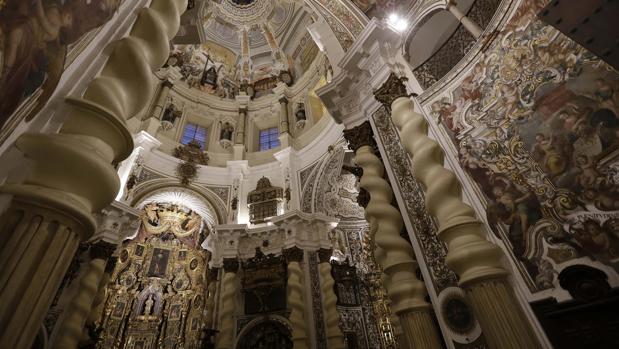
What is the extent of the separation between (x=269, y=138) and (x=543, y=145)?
11.1 meters

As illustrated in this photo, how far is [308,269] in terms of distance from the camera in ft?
29.0

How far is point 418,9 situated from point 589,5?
3.36m

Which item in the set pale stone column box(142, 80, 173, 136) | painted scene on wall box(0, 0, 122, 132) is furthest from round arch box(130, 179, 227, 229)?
painted scene on wall box(0, 0, 122, 132)

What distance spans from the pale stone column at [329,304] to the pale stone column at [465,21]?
275 inches

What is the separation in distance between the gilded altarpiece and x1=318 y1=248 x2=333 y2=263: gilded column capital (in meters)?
4.62

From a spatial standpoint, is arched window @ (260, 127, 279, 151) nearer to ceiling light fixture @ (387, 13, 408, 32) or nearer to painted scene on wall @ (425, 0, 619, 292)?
ceiling light fixture @ (387, 13, 408, 32)

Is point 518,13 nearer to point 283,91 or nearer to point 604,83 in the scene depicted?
point 604,83

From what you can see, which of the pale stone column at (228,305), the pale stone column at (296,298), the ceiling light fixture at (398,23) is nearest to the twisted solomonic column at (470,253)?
the ceiling light fixture at (398,23)

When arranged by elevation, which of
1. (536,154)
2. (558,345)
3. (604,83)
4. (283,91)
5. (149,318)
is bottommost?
(558,345)

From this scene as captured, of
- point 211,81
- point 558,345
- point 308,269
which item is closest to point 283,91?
point 211,81

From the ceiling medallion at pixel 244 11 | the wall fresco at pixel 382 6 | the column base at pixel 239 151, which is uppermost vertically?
the ceiling medallion at pixel 244 11

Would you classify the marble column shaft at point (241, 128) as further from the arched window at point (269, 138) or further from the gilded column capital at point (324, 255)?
Result: the gilded column capital at point (324, 255)

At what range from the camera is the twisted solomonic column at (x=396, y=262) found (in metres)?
3.43

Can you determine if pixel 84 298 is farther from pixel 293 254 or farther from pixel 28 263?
pixel 28 263
